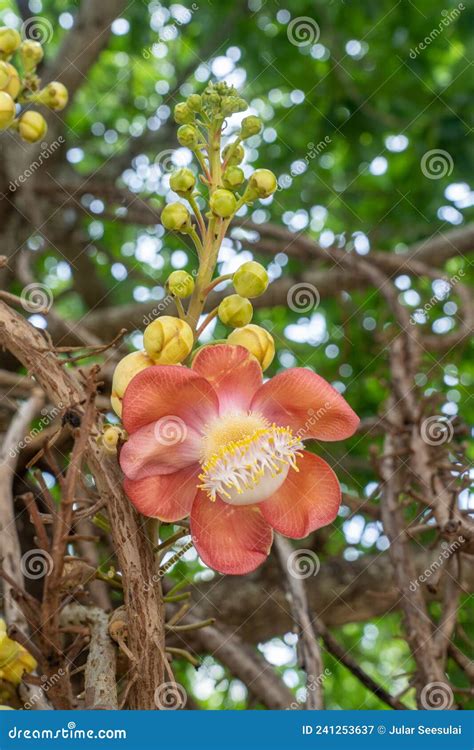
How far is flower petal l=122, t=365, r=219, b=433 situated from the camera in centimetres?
81

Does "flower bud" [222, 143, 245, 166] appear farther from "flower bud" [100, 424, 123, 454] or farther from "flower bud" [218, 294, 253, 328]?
"flower bud" [100, 424, 123, 454]

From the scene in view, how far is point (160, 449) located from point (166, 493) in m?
0.04

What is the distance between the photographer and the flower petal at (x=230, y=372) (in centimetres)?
86

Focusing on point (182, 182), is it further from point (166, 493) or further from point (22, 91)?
point (22, 91)

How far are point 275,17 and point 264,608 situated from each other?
2166 mm

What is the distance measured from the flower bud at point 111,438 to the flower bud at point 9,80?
0.54 metres

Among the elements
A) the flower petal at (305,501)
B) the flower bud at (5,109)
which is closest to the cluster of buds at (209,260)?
the flower petal at (305,501)

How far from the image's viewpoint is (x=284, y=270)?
333cm

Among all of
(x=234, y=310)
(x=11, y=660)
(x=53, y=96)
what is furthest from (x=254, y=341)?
(x=53, y=96)

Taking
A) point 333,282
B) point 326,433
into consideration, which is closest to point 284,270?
A: point 333,282

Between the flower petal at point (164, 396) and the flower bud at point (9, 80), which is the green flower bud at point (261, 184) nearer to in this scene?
the flower petal at point (164, 396)

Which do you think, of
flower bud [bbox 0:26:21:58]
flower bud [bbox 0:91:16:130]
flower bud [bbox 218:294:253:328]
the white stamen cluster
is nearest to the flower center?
the white stamen cluster

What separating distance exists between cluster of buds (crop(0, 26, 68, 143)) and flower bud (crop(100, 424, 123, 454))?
484 millimetres

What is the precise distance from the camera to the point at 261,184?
93cm
